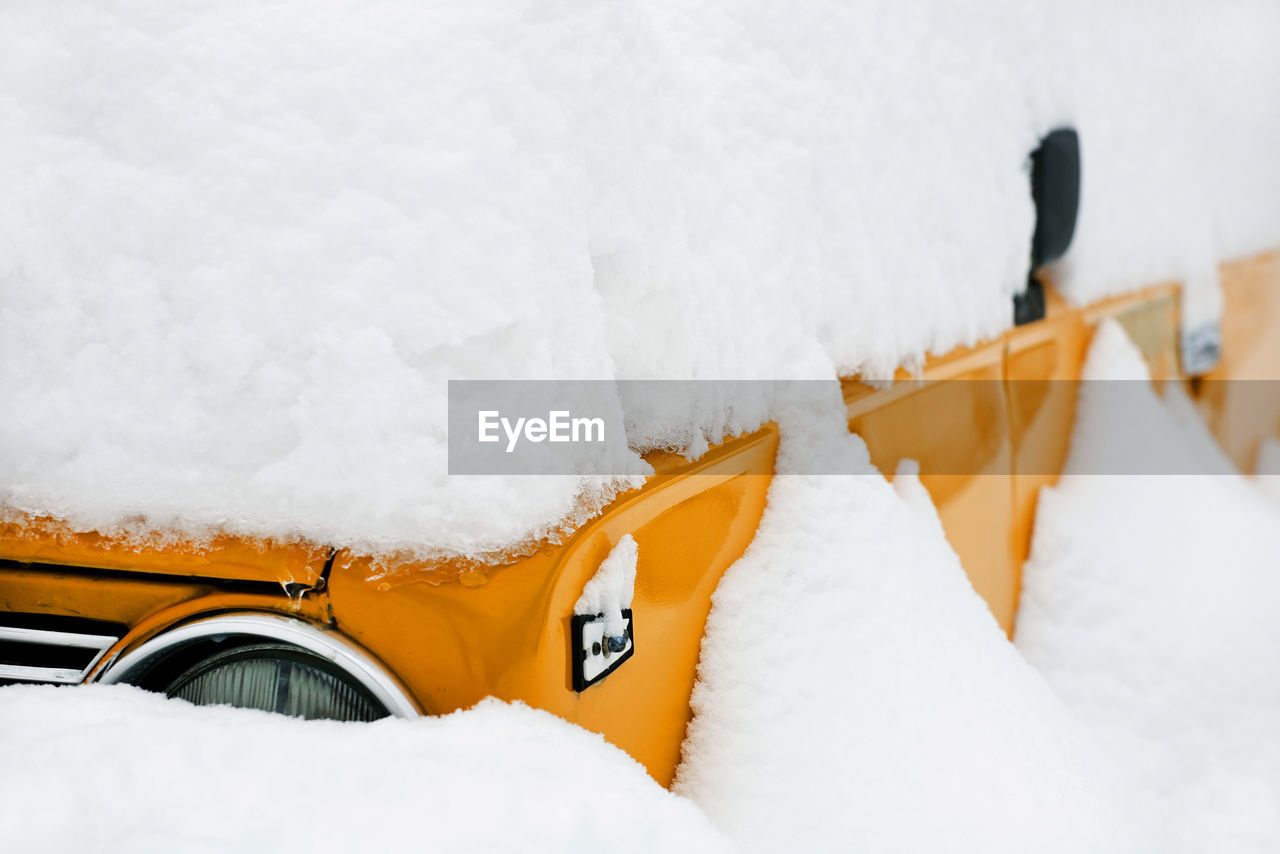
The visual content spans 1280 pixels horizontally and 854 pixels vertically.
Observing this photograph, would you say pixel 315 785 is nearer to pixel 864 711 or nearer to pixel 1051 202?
pixel 864 711

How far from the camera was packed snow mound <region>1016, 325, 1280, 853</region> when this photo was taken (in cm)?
158

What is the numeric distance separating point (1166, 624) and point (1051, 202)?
2.94ft

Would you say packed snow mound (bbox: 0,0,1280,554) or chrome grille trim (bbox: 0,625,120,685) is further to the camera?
chrome grille trim (bbox: 0,625,120,685)

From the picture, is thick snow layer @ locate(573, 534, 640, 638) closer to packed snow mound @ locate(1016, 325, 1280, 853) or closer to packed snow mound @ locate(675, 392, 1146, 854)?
packed snow mound @ locate(675, 392, 1146, 854)

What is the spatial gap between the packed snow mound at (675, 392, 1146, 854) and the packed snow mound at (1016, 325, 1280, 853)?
1.76ft

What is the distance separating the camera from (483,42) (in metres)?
0.80

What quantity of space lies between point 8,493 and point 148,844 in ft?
1.37

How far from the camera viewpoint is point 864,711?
1047mm

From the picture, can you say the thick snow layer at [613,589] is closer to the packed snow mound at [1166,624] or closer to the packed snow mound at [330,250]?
the packed snow mound at [330,250]

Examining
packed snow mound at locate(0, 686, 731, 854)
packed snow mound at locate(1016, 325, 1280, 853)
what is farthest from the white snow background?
packed snow mound at locate(1016, 325, 1280, 853)

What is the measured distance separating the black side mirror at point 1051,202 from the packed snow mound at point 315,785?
152 centimetres

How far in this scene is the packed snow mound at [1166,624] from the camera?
158 cm

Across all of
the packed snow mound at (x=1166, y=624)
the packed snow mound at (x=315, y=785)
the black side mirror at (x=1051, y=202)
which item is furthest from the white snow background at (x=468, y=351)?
the black side mirror at (x=1051, y=202)

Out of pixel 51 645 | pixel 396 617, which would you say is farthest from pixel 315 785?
pixel 51 645
